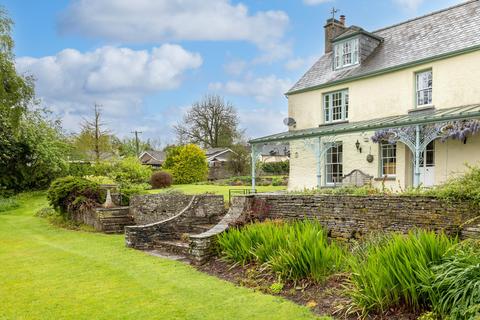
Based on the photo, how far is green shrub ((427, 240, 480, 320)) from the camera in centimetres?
434

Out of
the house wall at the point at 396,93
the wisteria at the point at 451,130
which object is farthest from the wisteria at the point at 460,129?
the house wall at the point at 396,93

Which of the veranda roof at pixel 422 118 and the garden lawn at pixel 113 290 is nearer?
the garden lawn at pixel 113 290

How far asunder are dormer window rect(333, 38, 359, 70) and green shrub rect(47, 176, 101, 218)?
12.2m

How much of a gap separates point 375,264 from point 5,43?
1606 centimetres

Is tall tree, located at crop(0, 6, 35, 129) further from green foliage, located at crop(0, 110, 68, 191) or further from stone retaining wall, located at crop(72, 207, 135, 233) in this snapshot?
green foliage, located at crop(0, 110, 68, 191)

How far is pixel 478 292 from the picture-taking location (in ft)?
14.2

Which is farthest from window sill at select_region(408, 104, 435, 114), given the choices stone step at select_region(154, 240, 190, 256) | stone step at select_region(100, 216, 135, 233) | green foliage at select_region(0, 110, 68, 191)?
green foliage at select_region(0, 110, 68, 191)

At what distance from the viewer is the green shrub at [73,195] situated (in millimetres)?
14906

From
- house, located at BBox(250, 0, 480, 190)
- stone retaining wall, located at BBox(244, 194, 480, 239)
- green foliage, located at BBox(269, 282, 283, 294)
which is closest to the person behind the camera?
green foliage, located at BBox(269, 282, 283, 294)

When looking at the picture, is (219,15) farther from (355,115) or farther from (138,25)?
(355,115)

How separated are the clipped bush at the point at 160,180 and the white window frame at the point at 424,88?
19181 mm

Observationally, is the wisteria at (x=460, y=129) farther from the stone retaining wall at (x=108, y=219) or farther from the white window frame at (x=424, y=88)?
the stone retaining wall at (x=108, y=219)

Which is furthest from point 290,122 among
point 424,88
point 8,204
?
point 8,204

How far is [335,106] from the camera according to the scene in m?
17.6
